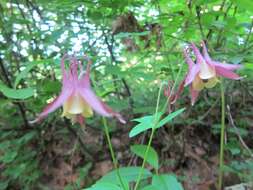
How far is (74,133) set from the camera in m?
2.86

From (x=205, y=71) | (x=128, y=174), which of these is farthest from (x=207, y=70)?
(x=128, y=174)

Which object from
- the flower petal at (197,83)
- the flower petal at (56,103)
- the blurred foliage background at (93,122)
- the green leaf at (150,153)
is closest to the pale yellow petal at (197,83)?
the flower petal at (197,83)

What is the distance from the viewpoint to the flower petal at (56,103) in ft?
3.47

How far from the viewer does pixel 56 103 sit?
109 centimetres

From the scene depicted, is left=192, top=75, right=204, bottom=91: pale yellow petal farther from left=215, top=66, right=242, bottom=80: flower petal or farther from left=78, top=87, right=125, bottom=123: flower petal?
left=78, top=87, right=125, bottom=123: flower petal

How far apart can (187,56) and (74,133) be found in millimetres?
1713

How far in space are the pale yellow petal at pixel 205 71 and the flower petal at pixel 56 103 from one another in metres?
0.43

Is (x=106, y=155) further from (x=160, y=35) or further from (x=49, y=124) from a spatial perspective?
(x=160, y=35)

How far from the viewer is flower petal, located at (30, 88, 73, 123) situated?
1.06 m

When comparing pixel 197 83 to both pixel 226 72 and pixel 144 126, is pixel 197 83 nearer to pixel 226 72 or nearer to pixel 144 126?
pixel 226 72

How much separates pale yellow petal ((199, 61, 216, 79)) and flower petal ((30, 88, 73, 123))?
1.40 ft

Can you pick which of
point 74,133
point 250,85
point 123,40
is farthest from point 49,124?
point 250,85

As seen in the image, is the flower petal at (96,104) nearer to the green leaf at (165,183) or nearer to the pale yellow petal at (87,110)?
the pale yellow petal at (87,110)

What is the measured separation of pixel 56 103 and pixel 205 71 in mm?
496
